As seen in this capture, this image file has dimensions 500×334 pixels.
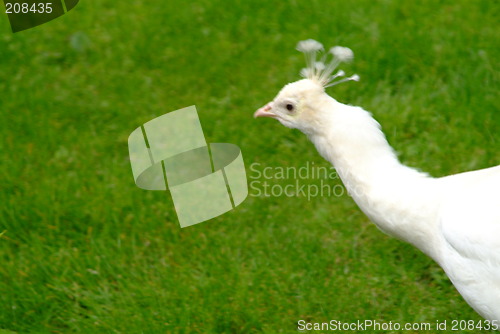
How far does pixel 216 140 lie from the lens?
195 inches

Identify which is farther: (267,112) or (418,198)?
(267,112)

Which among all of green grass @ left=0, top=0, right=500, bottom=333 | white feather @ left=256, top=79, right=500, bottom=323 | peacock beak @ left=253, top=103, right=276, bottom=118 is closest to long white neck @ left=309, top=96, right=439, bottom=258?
white feather @ left=256, top=79, right=500, bottom=323

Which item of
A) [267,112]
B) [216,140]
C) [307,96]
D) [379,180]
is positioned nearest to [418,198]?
[379,180]

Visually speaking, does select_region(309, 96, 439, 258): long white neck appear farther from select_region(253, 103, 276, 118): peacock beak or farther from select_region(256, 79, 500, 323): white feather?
select_region(253, 103, 276, 118): peacock beak

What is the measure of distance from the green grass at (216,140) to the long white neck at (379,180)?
83 cm

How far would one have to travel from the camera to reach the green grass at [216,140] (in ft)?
12.6

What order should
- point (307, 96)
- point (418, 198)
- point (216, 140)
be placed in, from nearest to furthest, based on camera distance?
point (418, 198) < point (307, 96) < point (216, 140)

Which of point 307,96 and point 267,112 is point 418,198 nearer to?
point 307,96

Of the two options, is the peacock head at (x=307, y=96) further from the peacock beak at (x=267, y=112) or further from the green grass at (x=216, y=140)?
the green grass at (x=216, y=140)

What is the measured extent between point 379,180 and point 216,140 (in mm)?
2049

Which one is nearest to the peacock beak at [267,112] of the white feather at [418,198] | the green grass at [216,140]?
the white feather at [418,198]

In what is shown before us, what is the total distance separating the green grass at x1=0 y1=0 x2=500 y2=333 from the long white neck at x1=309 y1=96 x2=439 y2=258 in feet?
2.74

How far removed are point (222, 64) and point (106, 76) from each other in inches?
35.7

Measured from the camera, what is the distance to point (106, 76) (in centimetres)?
563
